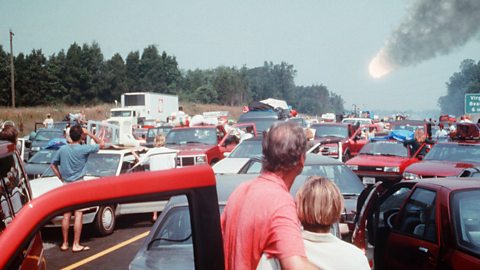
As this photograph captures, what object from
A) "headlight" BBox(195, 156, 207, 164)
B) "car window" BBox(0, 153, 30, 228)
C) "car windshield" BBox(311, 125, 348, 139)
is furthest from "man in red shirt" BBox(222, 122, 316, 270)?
"car windshield" BBox(311, 125, 348, 139)

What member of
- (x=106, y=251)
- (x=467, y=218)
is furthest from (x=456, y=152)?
(x=106, y=251)

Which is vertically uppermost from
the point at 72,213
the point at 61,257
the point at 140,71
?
the point at 140,71

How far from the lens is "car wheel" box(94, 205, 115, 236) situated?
1.89 m

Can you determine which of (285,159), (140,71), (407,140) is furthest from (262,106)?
(140,71)

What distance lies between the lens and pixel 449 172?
1067 centimetres

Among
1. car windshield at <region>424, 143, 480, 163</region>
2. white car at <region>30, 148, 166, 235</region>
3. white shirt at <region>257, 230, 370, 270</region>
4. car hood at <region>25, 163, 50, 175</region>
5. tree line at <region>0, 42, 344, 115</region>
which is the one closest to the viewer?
white car at <region>30, 148, 166, 235</region>

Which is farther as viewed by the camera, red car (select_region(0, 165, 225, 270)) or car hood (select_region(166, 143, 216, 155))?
car hood (select_region(166, 143, 216, 155))

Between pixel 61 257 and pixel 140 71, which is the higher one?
pixel 140 71

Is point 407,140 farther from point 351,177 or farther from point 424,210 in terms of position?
point 424,210

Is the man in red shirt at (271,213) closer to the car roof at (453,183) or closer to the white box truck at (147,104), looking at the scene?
the car roof at (453,183)

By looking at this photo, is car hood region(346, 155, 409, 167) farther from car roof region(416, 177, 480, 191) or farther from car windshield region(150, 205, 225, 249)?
car windshield region(150, 205, 225, 249)

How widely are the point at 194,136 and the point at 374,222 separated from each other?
10.8 m

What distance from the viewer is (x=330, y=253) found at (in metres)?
2.74

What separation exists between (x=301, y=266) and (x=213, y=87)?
11917cm
